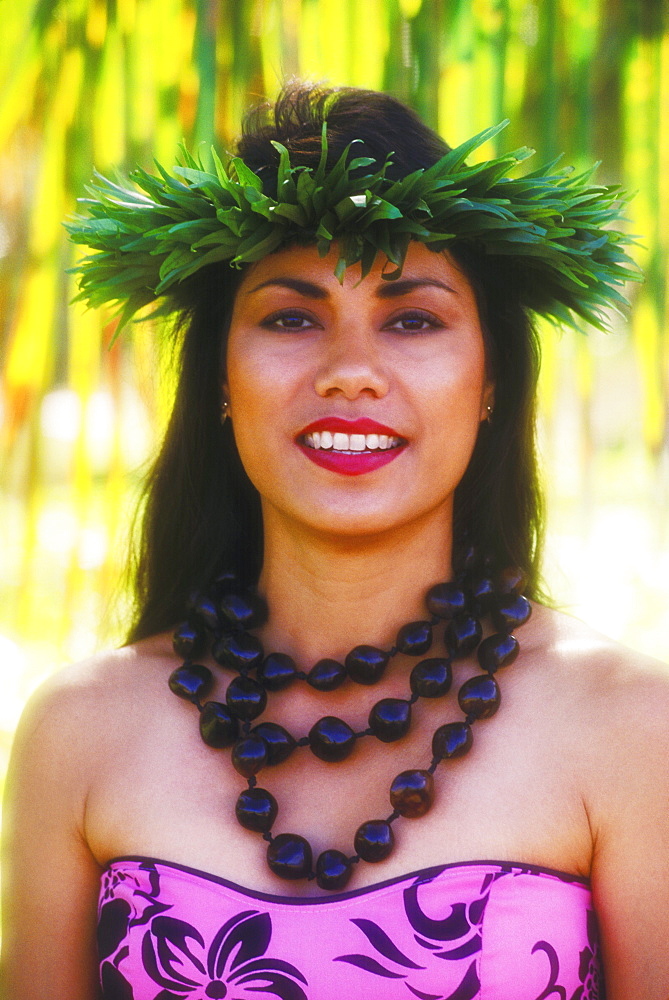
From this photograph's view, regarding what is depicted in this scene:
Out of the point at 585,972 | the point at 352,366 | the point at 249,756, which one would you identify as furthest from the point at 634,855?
the point at 352,366

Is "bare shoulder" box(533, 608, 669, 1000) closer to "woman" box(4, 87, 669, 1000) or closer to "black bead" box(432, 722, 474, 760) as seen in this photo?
"woman" box(4, 87, 669, 1000)

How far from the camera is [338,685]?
6.09 feet

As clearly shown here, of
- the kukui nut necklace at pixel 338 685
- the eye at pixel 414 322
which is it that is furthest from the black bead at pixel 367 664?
the eye at pixel 414 322

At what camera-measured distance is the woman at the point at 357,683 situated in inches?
61.7

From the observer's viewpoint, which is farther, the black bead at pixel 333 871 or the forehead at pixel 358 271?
the forehead at pixel 358 271

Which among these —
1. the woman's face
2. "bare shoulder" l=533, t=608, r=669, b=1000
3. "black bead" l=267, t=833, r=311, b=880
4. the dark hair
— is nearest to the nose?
the woman's face

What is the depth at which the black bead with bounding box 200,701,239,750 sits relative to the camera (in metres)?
1.84

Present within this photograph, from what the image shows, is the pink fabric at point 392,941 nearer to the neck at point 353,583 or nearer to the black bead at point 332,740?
the black bead at point 332,740

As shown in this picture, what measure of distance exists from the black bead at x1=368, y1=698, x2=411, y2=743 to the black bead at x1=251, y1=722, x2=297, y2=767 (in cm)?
15

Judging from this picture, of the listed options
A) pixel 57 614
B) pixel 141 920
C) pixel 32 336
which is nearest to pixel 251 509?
pixel 57 614

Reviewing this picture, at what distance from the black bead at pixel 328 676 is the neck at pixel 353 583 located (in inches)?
2.6

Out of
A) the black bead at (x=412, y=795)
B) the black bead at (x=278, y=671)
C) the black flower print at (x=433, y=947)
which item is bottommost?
the black flower print at (x=433, y=947)

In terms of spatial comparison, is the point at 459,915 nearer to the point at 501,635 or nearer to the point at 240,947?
the point at 240,947

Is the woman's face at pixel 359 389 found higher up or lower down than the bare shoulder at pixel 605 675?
higher up
